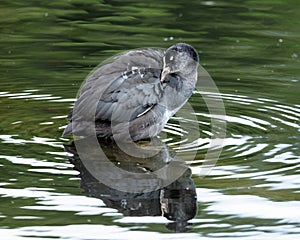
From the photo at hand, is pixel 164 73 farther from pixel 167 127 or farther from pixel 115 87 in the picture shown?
pixel 167 127

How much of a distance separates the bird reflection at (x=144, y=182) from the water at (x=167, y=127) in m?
0.02

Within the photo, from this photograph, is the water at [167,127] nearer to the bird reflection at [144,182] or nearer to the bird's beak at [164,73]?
the bird reflection at [144,182]

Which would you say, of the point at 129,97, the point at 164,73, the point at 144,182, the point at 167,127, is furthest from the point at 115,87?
the point at 144,182

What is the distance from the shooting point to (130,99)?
8.85 metres

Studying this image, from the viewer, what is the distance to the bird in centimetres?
877

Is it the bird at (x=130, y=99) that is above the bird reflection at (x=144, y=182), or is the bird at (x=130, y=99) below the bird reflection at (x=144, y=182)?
above

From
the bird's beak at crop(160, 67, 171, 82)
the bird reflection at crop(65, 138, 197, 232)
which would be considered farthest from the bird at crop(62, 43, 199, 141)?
the bird reflection at crop(65, 138, 197, 232)

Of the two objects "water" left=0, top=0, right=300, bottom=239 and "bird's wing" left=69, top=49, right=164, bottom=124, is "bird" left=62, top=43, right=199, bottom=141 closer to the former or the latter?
"bird's wing" left=69, top=49, right=164, bottom=124

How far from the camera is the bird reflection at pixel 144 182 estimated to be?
277 inches

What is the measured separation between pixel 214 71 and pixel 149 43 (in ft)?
4.83

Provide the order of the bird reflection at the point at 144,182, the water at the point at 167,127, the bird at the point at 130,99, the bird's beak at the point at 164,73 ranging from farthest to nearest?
the bird's beak at the point at 164,73 < the bird at the point at 130,99 < the bird reflection at the point at 144,182 < the water at the point at 167,127

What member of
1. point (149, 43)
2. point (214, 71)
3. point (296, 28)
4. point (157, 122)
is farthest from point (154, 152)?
point (296, 28)

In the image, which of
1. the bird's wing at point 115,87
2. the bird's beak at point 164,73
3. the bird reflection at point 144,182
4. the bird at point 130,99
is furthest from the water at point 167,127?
the bird's beak at point 164,73

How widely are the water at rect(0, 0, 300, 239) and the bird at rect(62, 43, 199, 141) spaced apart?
263 millimetres
